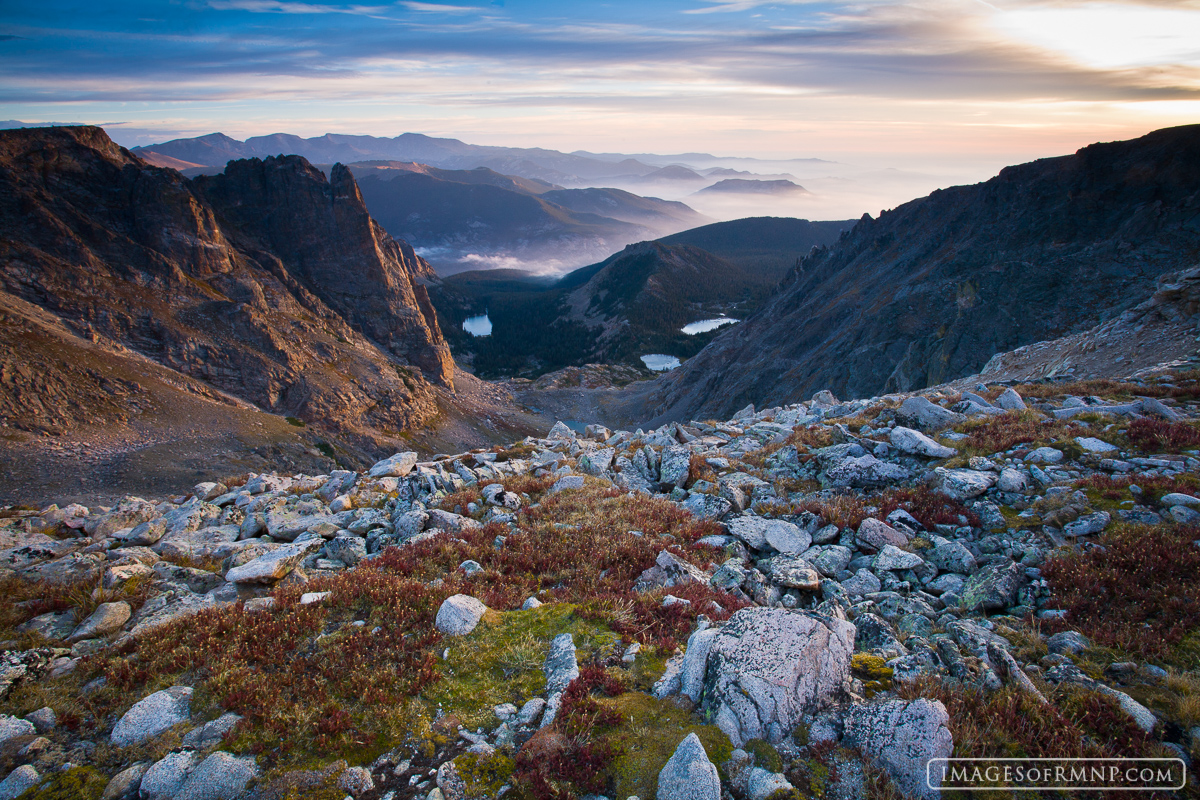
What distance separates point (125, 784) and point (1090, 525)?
1400 cm

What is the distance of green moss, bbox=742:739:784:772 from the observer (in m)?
4.94

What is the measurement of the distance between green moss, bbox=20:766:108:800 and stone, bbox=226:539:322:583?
420 cm

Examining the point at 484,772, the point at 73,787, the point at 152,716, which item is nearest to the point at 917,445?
the point at 484,772

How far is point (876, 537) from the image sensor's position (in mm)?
10023

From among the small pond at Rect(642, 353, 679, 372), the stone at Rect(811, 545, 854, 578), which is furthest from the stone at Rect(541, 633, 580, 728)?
the small pond at Rect(642, 353, 679, 372)

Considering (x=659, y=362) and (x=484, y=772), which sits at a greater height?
(x=484, y=772)

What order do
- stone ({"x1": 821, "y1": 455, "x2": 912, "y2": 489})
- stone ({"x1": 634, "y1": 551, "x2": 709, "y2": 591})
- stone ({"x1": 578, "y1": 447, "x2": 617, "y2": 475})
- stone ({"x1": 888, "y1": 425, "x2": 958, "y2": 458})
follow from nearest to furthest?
stone ({"x1": 634, "y1": 551, "x2": 709, "y2": 591}) → stone ({"x1": 821, "y1": 455, "x2": 912, "y2": 489}) → stone ({"x1": 888, "y1": 425, "x2": 958, "y2": 458}) → stone ({"x1": 578, "y1": 447, "x2": 617, "y2": 475})

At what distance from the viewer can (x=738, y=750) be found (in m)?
5.10

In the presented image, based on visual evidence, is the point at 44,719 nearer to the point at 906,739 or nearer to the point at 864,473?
the point at 906,739

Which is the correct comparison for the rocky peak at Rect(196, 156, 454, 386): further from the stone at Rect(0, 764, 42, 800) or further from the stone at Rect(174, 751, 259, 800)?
the stone at Rect(174, 751, 259, 800)

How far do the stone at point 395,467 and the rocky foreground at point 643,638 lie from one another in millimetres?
6335

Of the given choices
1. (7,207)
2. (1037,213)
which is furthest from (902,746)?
(7,207)

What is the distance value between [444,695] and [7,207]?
330ft

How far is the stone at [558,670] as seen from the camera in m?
5.91
